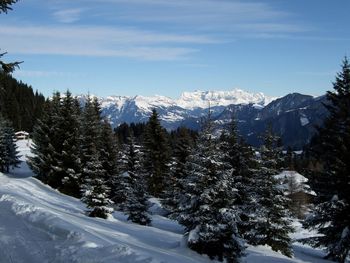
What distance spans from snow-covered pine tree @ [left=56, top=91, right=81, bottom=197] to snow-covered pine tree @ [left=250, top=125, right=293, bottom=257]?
21453 millimetres

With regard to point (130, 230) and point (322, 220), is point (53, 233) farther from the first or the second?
point (322, 220)

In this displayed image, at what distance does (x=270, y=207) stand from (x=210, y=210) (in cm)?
869

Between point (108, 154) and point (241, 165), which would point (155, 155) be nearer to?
point (108, 154)

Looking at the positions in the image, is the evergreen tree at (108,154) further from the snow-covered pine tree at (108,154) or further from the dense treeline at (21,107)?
the dense treeline at (21,107)

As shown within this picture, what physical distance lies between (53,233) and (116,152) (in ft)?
85.7

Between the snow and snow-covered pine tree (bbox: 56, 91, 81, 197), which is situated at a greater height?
snow-covered pine tree (bbox: 56, 91, 81, 197)

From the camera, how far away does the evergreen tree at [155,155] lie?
155 feet

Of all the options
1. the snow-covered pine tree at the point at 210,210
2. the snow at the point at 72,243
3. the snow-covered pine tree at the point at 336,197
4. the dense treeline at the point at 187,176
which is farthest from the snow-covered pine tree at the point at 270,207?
the snow-covered pine tree at the point at 210,210

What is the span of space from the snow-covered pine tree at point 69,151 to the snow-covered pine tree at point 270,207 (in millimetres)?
21453

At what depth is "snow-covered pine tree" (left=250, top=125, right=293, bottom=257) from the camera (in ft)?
90.8

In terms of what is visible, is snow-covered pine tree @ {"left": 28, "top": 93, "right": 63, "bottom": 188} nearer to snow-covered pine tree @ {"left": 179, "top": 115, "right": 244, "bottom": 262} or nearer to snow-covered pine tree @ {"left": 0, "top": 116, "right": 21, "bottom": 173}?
snow-covered pine tree @ {"left": 0, "top": 116, "right": 21, "bottom": 173}

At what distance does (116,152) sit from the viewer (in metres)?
44.1

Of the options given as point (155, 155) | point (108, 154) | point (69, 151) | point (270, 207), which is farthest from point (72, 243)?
point (155, 155)

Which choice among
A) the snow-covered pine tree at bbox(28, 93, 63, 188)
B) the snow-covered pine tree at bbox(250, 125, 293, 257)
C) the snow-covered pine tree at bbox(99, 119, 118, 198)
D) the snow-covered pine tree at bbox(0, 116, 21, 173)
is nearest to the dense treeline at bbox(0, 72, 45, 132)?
the snow-covered pine tree at bbox(0, 116, 21, 173)
